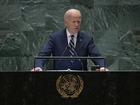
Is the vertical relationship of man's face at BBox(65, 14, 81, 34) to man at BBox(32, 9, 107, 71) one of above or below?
above

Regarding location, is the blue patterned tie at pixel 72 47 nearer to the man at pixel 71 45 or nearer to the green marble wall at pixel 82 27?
the man at pixel 71 45

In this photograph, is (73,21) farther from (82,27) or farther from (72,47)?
(82,27)

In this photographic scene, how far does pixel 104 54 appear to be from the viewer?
23.5ft
